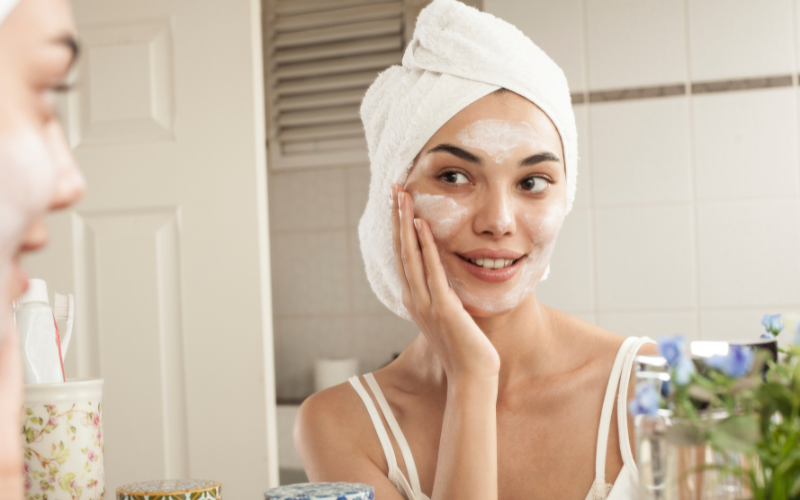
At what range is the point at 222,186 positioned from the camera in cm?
139

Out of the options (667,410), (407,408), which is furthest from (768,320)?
(407,408)

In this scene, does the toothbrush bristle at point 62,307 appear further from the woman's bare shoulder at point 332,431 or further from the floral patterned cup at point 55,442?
the woman's bare shoulder at point 332,431

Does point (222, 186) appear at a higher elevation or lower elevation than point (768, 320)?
higher

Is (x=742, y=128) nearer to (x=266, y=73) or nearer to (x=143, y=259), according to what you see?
(x=143, y=259)

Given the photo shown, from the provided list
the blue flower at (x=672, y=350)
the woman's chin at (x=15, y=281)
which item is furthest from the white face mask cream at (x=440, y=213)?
the woman's chin at (x=15, y=281)

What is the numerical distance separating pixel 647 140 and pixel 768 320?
1136 millimetres

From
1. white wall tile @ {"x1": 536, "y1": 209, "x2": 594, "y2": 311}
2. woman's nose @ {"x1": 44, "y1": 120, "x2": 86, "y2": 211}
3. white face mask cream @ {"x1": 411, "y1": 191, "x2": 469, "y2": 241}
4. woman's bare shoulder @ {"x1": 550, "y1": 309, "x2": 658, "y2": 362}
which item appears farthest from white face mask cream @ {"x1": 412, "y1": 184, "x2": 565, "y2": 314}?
white wall tile @ {"x1": 536, "y1": 209, "x2": 594, "y2": 311}

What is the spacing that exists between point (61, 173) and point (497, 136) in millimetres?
604

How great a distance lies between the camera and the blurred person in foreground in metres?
0.25

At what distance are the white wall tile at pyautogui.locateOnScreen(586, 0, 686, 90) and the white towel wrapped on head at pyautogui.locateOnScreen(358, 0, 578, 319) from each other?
2.67ft

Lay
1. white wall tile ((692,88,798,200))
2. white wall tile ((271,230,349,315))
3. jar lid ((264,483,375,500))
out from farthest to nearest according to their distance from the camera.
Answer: white wall tile ((271,230,349,315)) → white wall tile ((692,88,798,200)) → jar lid ((264,483,375,500))

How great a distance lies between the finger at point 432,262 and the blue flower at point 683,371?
0.50 m

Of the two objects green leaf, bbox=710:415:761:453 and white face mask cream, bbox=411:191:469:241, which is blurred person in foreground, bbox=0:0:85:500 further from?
white face mask cream, bbox=411:191:469:241

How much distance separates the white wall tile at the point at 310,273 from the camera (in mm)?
2465
